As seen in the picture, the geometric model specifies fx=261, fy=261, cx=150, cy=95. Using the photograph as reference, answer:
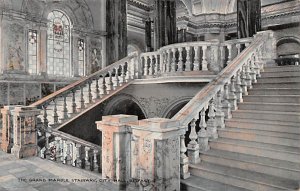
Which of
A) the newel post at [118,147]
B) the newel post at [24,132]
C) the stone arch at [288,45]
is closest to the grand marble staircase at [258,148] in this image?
the newel post at [118,147]

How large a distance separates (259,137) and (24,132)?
483 centimetres

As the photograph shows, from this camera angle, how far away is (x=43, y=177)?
4480 mm

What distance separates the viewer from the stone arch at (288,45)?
1551 centimetres

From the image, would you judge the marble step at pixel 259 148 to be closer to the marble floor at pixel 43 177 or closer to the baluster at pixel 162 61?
the marble floor at pixel 43 177

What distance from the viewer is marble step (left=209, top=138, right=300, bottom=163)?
12.3 feet

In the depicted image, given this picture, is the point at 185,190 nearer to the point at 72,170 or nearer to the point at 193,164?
the point at 193,164

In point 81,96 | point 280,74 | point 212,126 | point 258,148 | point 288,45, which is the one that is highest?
point 288,45

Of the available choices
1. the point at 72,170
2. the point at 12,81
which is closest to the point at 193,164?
the point at 72,170

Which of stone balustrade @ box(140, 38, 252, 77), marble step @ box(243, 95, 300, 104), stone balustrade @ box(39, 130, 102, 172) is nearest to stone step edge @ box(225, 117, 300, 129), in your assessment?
→ marble step @ box(243, 95, 300, 104)

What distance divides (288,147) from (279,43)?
46.6 feet

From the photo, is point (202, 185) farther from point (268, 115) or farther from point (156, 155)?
point (268, 115)

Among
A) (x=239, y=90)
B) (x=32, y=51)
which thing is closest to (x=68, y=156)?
(x=239, y=90)

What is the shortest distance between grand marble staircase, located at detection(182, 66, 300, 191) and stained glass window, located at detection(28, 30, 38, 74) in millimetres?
8250

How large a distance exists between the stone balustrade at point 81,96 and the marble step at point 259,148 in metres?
4.29
